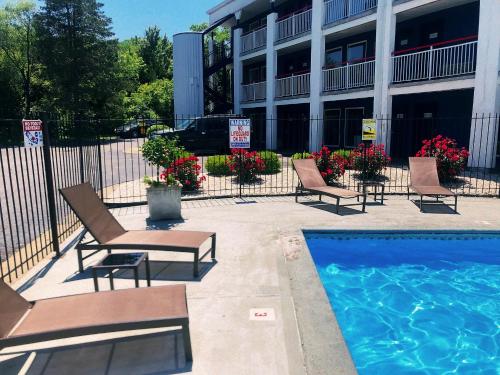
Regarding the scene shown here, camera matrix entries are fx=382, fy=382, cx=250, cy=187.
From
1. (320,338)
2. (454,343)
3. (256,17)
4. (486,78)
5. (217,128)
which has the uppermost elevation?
(256,17)

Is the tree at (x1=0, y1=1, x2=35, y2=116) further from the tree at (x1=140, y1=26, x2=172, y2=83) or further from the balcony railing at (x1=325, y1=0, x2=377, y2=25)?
the balcony railing at (x1=325, y1=0, x2=377, y2=25)

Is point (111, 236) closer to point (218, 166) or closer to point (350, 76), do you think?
point (218, 166)

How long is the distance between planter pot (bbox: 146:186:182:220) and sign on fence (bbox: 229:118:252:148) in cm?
264

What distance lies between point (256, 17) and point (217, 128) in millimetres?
10615

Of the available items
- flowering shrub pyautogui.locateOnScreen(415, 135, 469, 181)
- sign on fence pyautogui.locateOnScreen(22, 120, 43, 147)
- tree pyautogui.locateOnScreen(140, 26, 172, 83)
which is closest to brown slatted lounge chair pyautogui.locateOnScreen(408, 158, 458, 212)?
flowering shrub pyautogui.locateOnScreen(415, 135, 469, 181)

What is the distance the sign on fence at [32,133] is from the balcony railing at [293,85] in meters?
16.9

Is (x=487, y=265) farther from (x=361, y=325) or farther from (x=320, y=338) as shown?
(x=320, y=338)

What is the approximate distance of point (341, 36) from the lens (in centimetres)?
2008

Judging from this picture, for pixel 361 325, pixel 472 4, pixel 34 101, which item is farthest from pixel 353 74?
pixel 34 101

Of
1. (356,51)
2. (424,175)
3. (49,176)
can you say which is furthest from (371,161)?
(356,51)

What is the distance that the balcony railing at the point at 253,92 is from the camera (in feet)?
78.8

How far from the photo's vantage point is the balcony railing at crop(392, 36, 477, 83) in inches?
564

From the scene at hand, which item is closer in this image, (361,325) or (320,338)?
(320,338)

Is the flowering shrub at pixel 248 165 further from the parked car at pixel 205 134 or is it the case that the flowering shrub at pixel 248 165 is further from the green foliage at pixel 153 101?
the green foliage at pixel 153 101
